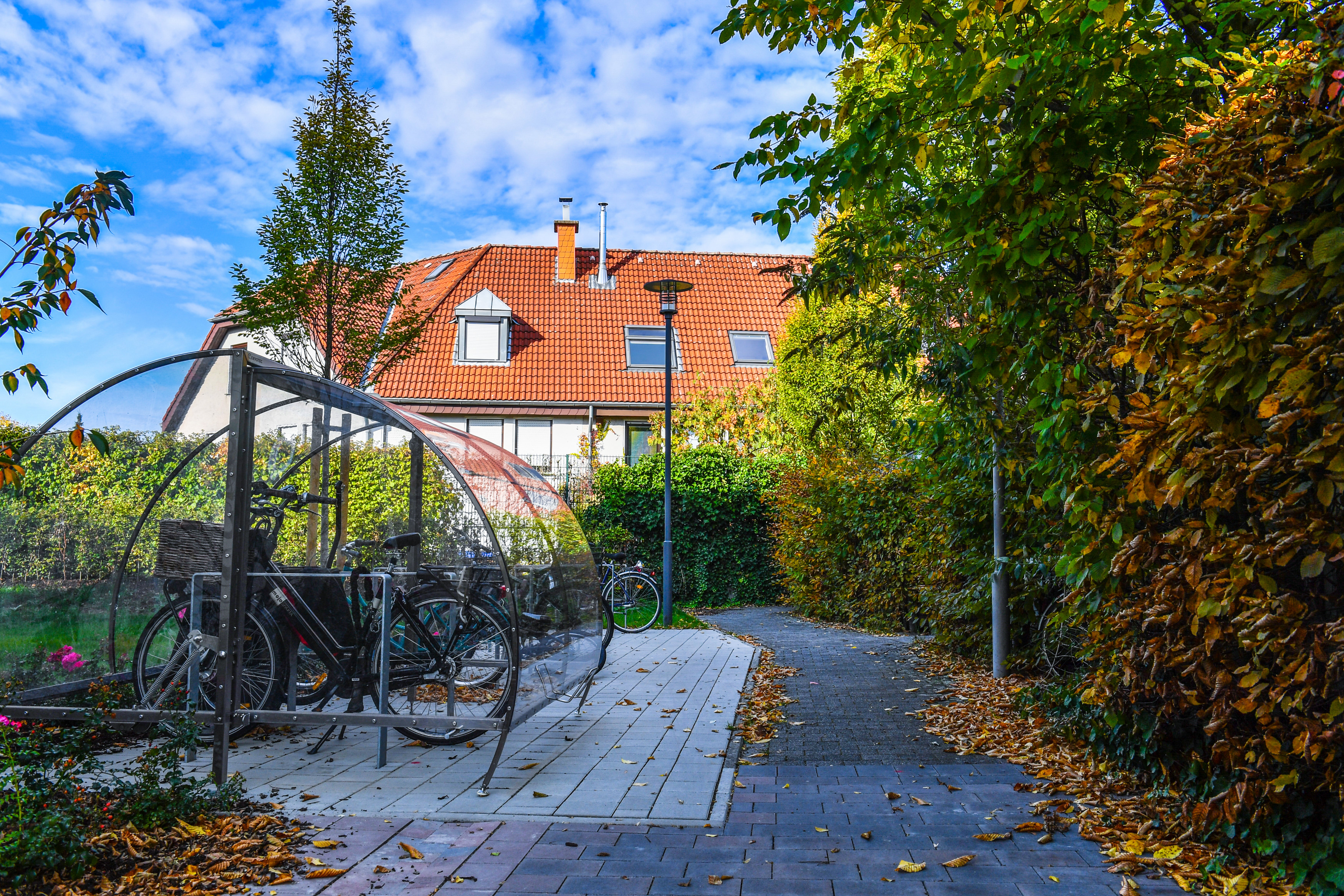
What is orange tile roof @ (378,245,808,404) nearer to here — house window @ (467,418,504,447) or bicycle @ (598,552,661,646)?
house window @ (467,418,504,447)

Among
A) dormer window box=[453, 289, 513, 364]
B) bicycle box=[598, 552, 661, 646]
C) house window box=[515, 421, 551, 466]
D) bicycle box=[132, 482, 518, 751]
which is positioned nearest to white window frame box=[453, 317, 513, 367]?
dormer window box=[453, 289, 513, 364]

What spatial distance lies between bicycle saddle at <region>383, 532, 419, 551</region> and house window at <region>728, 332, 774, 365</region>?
2049 cm

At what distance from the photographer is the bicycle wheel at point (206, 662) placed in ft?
18.6

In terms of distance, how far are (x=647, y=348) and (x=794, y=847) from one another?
870 inches

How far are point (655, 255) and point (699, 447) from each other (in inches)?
476

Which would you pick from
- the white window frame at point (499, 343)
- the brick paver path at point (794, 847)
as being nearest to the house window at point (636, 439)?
the white window frame at point (499, 343)

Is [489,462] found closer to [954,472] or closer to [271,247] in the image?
[954,472]

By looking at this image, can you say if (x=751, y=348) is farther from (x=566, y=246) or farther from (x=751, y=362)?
(x=566, y=246)

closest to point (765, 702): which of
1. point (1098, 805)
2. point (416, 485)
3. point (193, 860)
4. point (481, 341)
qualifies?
point (416, 485)

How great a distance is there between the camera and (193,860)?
392 cm

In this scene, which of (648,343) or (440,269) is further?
(440,269)

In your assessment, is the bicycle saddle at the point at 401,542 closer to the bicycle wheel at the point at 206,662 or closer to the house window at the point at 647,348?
the bicycle wheel at the point at 206,662

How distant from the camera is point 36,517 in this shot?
226 inches

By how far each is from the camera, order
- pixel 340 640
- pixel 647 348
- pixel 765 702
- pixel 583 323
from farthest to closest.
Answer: pixel 583 323 → pixel 647 348 → pixel 765 702 → pixel 340 640
